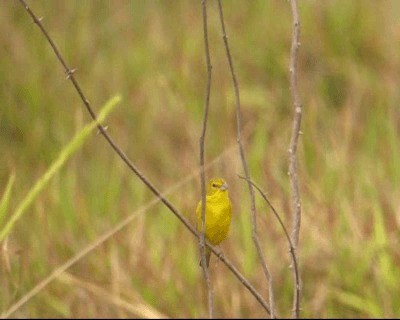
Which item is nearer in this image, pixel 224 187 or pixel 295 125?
pixel 295 125

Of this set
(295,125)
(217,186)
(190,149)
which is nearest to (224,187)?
(217,186)

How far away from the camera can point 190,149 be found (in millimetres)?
5641

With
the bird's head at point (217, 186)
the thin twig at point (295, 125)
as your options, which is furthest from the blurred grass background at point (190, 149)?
the thin twig at point (295, 125)

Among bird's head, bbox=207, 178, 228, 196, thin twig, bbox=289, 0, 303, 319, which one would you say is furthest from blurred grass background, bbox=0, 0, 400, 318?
thin twig, bbox=289, 0, 303, 319

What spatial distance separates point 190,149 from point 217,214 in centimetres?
329

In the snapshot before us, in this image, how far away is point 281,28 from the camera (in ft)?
20.5

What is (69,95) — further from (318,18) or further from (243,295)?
(243,295)

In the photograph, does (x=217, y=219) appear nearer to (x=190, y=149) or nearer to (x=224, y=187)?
(x=224, y=187)

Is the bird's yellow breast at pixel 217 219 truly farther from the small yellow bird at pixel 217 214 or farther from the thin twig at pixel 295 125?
the thin twig at pixel 295 125

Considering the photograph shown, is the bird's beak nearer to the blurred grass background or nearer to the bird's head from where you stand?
the bird's head

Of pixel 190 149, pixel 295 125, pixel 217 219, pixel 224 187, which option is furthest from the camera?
pixel 190 149

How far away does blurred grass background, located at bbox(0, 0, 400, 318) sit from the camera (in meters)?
4.07

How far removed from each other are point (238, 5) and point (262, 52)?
718mm

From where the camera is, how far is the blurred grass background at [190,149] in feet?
13.4
